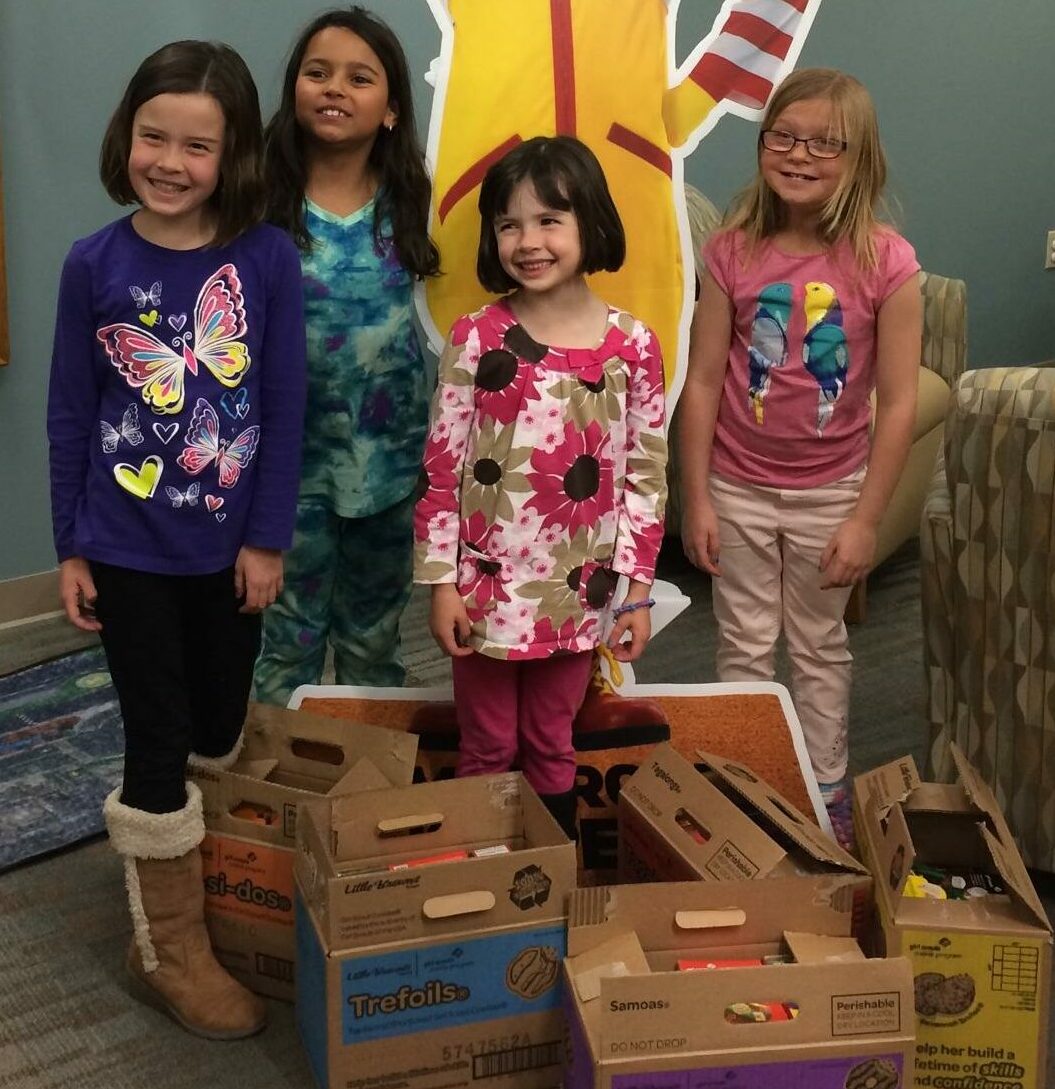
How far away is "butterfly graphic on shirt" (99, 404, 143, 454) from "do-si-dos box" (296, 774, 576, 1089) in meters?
0.44

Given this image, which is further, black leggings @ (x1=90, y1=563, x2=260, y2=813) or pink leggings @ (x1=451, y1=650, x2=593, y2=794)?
pink leggings @ (x1=451, y1=650, x2=593, y2=794)

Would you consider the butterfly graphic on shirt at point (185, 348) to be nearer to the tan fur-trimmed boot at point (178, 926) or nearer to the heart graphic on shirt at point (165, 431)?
the heart graphic on shirt at point (165, 431)

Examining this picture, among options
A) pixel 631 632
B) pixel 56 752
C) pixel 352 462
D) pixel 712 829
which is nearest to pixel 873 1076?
pixel 712 829

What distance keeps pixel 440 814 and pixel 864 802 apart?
1.64ft

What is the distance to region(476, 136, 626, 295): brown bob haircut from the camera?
146 cm

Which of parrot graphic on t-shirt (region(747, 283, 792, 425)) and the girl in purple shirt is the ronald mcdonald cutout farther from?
the girl in purple shirt

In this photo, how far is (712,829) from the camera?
1.53 metres

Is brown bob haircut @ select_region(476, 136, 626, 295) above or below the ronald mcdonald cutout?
below

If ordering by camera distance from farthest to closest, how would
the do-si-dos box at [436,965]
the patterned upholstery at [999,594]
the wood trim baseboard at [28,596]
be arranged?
the wood trim baseboard at [28,596], the patterned upholstery at [999,594], the do-si-dos box at [436,965]

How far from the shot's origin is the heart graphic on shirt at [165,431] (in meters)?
A: 1.39

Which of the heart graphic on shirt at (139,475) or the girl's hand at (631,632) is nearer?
the heart graphic on shirt at (139,475)

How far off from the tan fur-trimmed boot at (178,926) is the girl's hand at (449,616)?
1.07 ft

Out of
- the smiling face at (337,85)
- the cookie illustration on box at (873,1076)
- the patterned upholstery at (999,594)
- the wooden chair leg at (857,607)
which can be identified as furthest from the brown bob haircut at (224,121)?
the wooden chair leg at (857,607)

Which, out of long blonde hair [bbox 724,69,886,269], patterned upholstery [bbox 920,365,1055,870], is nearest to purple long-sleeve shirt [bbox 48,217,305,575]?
long blonde hair [bbox 724,69,886,269]
